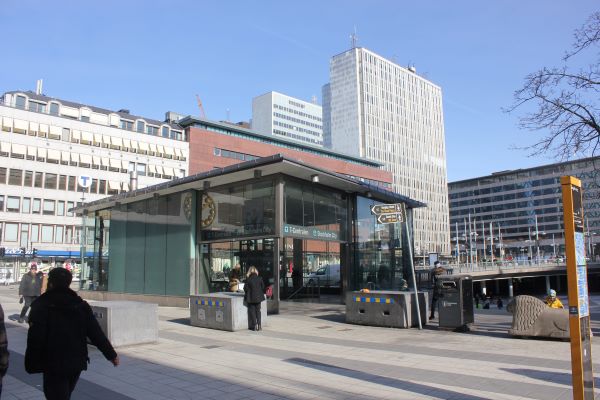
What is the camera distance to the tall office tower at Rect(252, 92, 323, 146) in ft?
562

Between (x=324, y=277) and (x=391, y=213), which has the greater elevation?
(x=391, y=213)

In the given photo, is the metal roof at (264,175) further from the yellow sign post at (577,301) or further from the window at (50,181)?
the window at (50,181)

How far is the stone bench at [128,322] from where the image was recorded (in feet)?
34.8

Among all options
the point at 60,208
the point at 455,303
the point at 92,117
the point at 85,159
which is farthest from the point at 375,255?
the point at 92,117

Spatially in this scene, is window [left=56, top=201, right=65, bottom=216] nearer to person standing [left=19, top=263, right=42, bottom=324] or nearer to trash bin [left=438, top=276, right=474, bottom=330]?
person standing [left=19, top=263, right=42, bottom=324]

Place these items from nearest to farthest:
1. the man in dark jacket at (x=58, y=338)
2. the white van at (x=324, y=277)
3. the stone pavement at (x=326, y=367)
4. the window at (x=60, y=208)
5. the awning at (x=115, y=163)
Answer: the man in dark jacket at (x=58, y=338), the stone pavement at (x=326, y=367), the white van at (x=324, y=277), the window at (x=60, y=208), the awning at (x=115, y=163)

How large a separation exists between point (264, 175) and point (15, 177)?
5279 cm

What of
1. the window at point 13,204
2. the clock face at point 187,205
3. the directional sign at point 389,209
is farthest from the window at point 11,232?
the directional sign at point 389,209

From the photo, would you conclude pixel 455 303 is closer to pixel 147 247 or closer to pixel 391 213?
pixel 391 213

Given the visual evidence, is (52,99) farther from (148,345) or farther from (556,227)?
(556,227)

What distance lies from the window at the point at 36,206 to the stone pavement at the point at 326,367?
180 feet

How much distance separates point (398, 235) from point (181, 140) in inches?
2162

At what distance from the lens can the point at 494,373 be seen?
7.66m

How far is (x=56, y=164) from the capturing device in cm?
6294
